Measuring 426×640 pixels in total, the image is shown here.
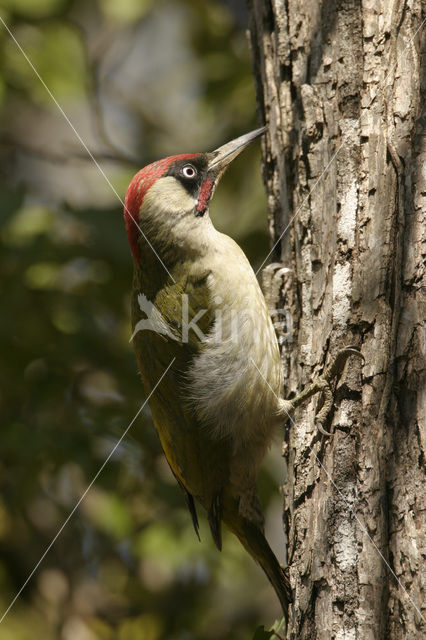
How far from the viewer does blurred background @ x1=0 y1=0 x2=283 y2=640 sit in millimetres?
4039

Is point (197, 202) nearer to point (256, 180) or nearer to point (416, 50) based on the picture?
point (416, 50)

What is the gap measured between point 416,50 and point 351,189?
517 millimetres

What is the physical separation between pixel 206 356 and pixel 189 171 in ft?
3.22

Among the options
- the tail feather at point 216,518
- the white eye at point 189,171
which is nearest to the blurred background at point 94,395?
the white eye at point 189,171

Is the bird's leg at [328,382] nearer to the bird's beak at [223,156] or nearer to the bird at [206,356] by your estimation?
the bird at [206,356]

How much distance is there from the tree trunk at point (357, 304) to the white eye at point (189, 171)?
0.68 m

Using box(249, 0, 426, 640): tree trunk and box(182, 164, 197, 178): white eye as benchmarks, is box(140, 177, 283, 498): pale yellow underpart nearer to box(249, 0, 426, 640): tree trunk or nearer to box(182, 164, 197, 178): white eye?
box(249, 0, 426, 640): tree trunk

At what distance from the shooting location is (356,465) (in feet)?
7.72

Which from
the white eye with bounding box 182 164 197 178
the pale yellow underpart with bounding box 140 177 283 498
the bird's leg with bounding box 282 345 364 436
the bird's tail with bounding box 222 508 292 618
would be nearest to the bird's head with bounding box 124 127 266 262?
the white eye with bounding box 182 164 197 178

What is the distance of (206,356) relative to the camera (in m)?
3.21

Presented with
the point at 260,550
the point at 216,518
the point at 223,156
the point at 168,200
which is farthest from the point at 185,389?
the point at 223,156

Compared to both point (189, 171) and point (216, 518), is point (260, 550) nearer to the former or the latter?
point (216, 518)

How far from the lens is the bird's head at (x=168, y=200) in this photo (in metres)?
3.47

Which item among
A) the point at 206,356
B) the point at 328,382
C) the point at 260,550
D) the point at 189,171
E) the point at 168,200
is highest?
the point at 189,171
